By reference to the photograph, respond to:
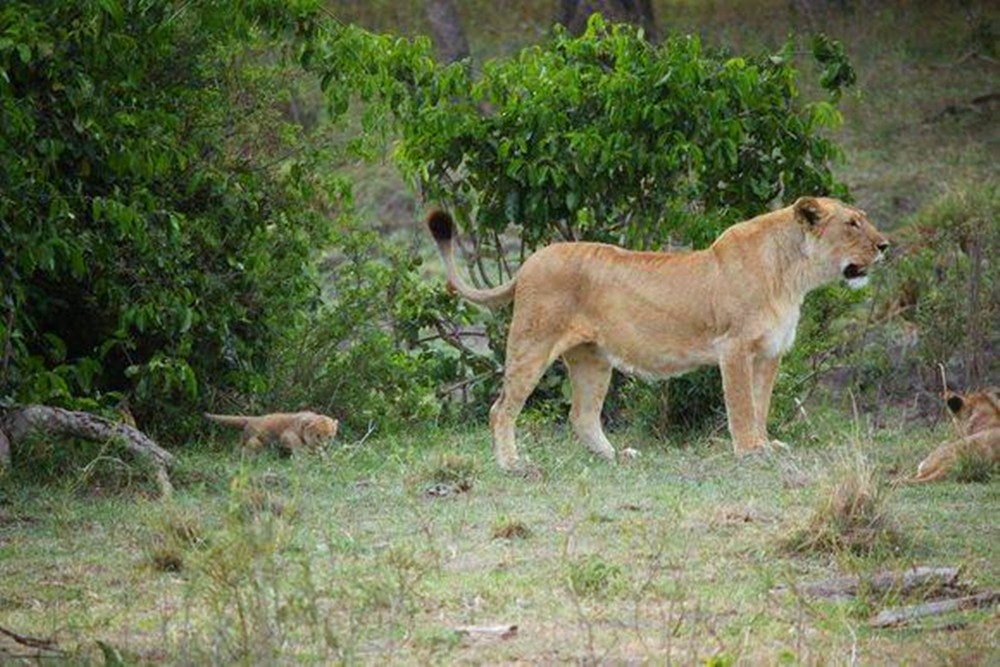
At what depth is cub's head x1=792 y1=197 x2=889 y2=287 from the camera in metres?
10.8

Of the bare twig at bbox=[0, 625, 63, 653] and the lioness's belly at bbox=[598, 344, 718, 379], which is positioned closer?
the bare twig at bbox=[0, 625, 63, 653]

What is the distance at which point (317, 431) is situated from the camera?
10.9 metres

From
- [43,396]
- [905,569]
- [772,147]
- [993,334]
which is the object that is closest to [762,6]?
[993,334]

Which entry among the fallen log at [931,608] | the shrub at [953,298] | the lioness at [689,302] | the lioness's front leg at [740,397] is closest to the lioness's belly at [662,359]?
the lioness at [689,302]

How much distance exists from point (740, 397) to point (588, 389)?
86cm

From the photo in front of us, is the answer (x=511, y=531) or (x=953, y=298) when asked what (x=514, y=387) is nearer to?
(x=511, y=531)

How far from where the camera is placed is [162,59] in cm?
1165

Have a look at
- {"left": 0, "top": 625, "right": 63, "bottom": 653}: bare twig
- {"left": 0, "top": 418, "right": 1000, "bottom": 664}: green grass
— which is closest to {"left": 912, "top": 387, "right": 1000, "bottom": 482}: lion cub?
{"left": 0, "top": 418, "right": 1000, "bottom": 664}: green grass

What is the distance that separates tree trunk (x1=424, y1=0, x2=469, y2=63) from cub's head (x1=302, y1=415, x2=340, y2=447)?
13.2m

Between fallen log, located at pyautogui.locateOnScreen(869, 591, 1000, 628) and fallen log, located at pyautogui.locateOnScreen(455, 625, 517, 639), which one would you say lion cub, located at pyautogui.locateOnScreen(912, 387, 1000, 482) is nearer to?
fallen log, located at pyautogui.locateOnScreen(869, 591, 1000, 628)

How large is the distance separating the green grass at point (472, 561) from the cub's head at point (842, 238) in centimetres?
95

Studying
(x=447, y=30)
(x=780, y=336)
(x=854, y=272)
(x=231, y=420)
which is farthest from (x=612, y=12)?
(x=780, y=336)

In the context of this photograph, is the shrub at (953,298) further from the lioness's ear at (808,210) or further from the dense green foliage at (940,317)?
the lioness's ear at (808,210)

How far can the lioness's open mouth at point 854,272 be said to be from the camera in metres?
10.9
